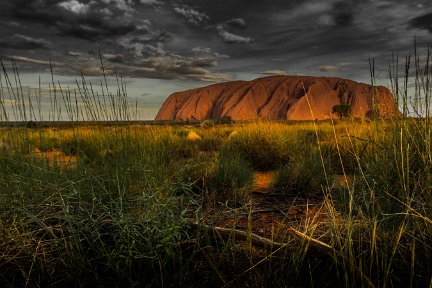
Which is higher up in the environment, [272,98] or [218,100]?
[218,100]

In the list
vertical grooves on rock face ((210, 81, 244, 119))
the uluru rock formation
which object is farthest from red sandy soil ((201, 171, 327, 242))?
vertical grooves on rock face ((210, 81, 244, 119))

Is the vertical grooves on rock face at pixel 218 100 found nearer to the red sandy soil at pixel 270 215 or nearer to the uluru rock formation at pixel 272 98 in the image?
the uluru rock formation at pixel 272 98

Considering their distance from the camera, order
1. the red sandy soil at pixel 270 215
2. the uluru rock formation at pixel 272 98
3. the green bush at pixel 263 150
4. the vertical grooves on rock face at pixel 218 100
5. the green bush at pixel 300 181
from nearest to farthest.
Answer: the red sandy soil at pixel 270 215 → the green bush at pixel 300 181 → the green bush at pixel 263 150 → the uluru rock formation at pixel 272 98 → the vertical grooves on rock face at pixel 218 100

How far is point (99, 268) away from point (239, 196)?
1923 mm

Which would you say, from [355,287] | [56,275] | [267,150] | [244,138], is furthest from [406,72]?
[244,138]

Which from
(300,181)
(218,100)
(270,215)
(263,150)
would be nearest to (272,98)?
(218,100)

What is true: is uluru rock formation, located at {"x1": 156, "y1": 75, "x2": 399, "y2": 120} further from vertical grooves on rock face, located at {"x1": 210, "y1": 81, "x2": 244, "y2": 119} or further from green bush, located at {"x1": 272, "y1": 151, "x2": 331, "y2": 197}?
green bush, located at {"x1": 272, "y1": 151, "x2": 331, "y2": 197}

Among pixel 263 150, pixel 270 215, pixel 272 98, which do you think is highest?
pixel 272 98

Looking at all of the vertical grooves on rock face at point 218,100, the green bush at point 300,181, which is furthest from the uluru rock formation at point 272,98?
the green bush at point 300,181

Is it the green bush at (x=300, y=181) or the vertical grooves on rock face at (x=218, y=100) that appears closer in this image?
the green bush at (x=300, y=181)

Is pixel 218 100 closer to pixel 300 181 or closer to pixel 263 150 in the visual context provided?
pixel 263 150


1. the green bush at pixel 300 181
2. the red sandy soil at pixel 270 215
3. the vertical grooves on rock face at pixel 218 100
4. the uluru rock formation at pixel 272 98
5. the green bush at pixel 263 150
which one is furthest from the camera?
the vertical grooves on rock face at pixel 218 100

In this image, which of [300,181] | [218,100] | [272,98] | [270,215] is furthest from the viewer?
[218,100]

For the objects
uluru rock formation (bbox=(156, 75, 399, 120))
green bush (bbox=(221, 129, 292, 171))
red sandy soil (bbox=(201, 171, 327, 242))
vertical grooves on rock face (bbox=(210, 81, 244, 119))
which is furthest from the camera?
vertical grooves on rock face (bbox=(210, 81, 244, 119))
